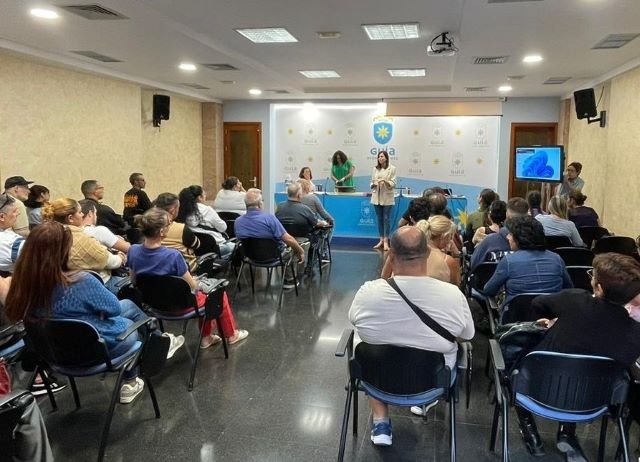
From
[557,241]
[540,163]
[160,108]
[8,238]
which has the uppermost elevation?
[160,108]

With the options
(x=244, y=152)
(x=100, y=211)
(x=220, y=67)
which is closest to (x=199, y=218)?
(x=100, y=211)

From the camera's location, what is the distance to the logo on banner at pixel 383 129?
11.5 meters

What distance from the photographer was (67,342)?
2504mm

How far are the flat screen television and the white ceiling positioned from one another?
45.5 inches

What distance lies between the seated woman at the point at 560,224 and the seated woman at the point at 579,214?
1.12 metres

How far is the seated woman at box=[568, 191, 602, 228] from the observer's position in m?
5.69

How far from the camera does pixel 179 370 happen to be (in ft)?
12.0

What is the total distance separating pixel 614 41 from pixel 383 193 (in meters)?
3.96

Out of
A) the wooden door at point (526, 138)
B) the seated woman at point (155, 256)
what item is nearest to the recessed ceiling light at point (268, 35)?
the seated woman at point (155, 256)

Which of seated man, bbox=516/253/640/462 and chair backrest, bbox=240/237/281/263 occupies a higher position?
seated man, bbox=516/253/640/462

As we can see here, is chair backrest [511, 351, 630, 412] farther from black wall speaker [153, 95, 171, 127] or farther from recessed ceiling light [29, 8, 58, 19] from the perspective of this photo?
black wall speaker [153, 95, 171, 127]

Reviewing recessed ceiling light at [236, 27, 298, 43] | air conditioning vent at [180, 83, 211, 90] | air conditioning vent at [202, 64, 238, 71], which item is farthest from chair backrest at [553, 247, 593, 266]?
air conditioning vent at [180, 83, 211, 90]

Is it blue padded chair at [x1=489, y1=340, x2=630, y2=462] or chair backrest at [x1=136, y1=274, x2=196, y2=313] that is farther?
chair backrest at [x1=136, y1=274, x2=196, y2=313]

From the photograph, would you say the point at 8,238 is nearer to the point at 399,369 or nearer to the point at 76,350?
the point at 76,350
